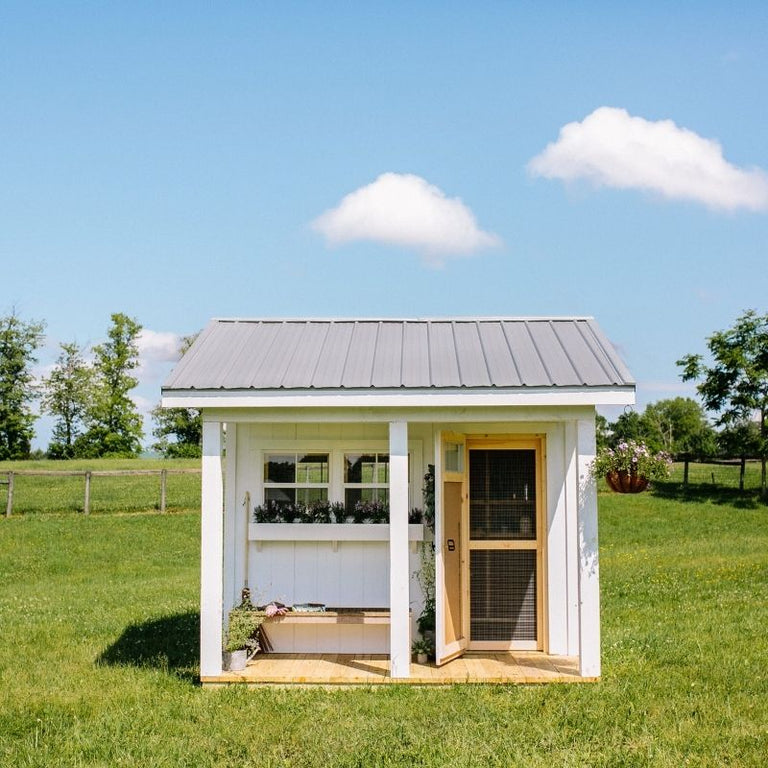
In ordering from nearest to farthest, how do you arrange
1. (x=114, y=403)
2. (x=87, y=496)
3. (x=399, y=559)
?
(x=399, y=559) < (x=87, y=496) < (x=114, y=403)

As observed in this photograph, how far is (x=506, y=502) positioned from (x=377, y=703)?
258 cm

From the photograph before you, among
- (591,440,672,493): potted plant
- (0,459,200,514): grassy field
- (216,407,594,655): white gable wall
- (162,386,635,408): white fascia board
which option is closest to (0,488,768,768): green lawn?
(216,407,594,655): white gable wall

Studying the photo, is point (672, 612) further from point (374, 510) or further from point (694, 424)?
point (694, 424)

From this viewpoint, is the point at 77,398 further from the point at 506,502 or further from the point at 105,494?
the point at 506,502

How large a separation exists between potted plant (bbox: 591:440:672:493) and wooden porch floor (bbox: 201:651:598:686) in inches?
73.4

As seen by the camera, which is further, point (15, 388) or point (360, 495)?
point (15, 388)

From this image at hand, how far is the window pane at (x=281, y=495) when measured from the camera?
938 centimetres

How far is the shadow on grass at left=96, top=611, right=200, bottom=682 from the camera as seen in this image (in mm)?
9180

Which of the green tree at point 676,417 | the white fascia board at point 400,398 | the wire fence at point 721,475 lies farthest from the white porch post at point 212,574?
the green tree at point 676,417

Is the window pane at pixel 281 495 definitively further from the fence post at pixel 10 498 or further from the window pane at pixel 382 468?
the fence post at pixel 10 498

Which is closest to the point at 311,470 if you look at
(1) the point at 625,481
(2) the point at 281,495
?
(2) the point at 281,495

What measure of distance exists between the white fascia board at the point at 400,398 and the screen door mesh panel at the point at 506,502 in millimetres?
1417

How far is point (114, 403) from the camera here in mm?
47031

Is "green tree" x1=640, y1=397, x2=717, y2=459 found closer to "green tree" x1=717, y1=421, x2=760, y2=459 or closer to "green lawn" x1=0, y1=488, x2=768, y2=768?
"green tree" x1=717, y1=421, x2=760, y2=459
